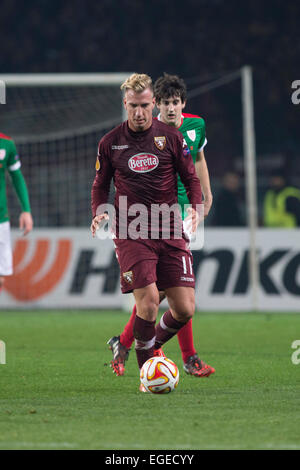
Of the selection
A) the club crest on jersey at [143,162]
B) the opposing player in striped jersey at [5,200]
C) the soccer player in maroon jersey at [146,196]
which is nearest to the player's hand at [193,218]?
the soccer player in maroon jersey at [146,196]

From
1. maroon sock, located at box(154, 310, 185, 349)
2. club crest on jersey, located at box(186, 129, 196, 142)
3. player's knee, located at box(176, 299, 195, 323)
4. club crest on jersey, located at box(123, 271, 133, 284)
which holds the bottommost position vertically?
maroon sock, located at box(154, 310, 185, 349)

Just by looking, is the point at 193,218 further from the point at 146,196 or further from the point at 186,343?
the point at 186,343

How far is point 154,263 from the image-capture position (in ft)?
18.0

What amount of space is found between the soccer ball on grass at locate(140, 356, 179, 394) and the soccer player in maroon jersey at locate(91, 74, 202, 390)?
0.94 ft

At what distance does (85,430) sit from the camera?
396cm

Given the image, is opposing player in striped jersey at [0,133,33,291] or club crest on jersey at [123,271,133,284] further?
opposing player in striped jersey at [0,133,33,291]

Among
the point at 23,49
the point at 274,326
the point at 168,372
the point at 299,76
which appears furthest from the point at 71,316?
the point at 23,49

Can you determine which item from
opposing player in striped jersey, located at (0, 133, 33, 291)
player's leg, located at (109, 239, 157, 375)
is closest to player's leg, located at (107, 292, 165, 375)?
player's leg, located at (109, 239, 157, 375)

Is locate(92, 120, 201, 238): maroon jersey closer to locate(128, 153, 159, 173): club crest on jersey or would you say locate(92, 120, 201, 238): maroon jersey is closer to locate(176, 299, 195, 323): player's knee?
locate(128, 153, 159, 173): club crest on jersey

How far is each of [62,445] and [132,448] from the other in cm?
29

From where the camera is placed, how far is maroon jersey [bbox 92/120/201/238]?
5.52 meters

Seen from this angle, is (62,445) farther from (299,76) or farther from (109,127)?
(299,76)

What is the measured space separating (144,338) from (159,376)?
357 mm

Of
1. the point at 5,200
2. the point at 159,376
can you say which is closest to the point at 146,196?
the point at 159,376
